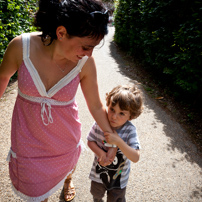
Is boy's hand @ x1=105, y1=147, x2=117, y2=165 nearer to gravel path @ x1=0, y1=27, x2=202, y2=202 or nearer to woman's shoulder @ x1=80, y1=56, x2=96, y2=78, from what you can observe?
woman's shoulder @ x1=80, y1=56, x2=96, y2=78

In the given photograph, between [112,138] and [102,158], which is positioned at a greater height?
[112,138]

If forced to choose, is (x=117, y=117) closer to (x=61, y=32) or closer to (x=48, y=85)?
(x=48, y=85)

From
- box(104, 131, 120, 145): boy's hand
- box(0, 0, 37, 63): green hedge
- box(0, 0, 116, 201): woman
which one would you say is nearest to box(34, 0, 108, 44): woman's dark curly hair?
box(0, 0, 116, 201): woman

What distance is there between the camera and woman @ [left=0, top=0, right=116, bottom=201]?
1185 millimetres

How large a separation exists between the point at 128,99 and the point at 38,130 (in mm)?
798

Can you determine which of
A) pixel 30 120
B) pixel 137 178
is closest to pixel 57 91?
pixel 30 120

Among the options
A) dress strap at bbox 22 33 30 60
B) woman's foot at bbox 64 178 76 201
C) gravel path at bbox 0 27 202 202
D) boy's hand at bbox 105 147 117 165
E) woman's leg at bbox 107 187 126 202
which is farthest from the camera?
gravel path at bbox 0 27 202 202

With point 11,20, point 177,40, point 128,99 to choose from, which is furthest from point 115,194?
point 11,20

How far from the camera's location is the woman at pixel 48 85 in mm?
1185

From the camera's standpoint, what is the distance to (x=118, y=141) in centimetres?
147

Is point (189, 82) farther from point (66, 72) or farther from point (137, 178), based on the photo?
point (66, 72)

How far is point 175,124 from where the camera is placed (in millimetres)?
3879

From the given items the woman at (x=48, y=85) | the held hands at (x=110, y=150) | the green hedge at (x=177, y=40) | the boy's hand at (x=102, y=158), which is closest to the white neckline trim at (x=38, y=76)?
the woman at (x=48, y=85)

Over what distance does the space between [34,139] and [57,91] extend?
1.41ft
